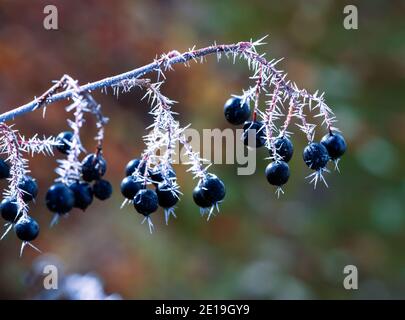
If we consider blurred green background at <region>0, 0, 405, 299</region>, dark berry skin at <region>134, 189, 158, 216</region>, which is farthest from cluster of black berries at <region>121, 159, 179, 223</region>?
blurred green background at <region>0, 0, 405, 299</region>

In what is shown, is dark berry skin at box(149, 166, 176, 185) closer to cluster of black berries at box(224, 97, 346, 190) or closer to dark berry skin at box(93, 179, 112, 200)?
dark berry skin at box(93, 179, 112, 200)

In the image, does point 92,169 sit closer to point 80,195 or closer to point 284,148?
point 80,195

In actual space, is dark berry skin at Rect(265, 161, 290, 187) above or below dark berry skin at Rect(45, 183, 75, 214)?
above

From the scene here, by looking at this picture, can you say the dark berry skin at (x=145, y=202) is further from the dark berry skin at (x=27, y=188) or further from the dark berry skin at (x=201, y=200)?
the dark berry skin at (x=27, y=188)

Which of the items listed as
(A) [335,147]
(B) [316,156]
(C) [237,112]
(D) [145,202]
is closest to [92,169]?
(D) [145,202]

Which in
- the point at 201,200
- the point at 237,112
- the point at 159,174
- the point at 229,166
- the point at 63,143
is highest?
the point at 229,166

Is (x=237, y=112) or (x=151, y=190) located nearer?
(x=151, y=190)

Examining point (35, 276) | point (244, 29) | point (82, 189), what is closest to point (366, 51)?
point (244, 29)
